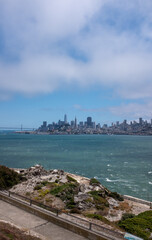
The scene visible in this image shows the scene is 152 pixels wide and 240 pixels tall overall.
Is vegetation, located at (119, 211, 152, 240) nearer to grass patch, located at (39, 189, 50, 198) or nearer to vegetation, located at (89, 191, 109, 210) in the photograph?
vegetation, located at (89, 191, 109, 210)

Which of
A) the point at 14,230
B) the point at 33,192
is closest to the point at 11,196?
the point at 14,230

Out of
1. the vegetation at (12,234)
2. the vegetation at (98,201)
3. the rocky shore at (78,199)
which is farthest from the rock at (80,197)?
the vegetation at (12,234)

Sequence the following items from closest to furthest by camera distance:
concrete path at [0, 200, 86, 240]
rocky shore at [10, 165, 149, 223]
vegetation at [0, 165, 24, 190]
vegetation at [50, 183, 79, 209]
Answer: concrete path at [0, 200, 86, 240] → rocky shore at [10, 165, 149, 223] → vegetation at [50, 183, 79, 209] → vegetation at [0, 165, 24, 190]

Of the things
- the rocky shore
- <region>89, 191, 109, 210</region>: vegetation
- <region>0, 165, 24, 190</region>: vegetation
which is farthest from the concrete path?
<region>0, 165, 24, 190</region>: vegetation

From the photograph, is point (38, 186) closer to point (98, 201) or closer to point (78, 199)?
point (78, 199)

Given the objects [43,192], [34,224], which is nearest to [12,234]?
[34,224]

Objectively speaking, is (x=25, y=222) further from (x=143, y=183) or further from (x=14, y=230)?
(x=143, y=183)
